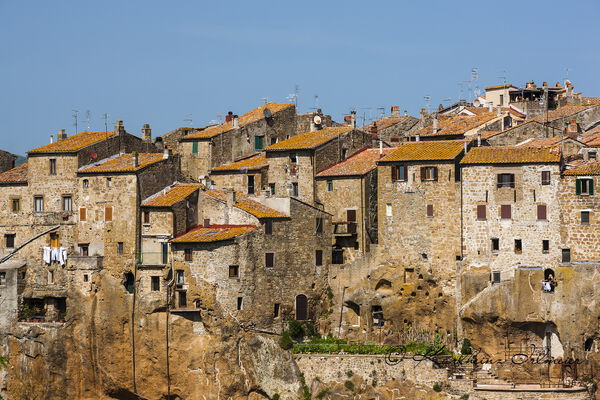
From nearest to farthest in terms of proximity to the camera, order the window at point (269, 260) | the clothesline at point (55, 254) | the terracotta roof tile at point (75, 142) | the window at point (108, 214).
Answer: the window at point (269, 260), the window at point (108, 214), the clothesline at point (55, 254), the terracotta roof tile at point (75, 142)

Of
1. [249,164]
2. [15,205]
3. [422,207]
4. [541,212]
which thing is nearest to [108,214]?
[15,205]

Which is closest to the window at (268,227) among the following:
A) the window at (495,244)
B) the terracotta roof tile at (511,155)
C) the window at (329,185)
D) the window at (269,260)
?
the window at (269,260)

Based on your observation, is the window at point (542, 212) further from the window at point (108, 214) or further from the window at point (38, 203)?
the window at point (38, 203)

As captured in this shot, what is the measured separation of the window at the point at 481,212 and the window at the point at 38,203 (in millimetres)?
27808

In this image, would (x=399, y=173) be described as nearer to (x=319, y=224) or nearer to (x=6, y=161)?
(x=319, y=224)

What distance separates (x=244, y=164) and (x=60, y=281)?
1425 centimetres

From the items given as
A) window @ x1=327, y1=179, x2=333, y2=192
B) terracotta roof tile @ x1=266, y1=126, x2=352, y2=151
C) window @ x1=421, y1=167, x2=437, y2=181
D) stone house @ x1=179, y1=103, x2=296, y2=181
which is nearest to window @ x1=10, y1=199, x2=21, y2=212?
stone house @ x1=179, y1=103, x2=296, y2=181

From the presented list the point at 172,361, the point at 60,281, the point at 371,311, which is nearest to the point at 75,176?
the point at 60,281

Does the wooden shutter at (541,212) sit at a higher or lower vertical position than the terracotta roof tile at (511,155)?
lower

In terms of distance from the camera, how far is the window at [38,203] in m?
95.7

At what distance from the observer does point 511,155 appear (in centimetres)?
8712

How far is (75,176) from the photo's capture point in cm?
9475

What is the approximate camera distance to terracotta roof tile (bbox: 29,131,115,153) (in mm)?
95562

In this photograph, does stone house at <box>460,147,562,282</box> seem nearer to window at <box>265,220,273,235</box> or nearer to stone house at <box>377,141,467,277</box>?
stone house at <box>377,141,467,277</box>
